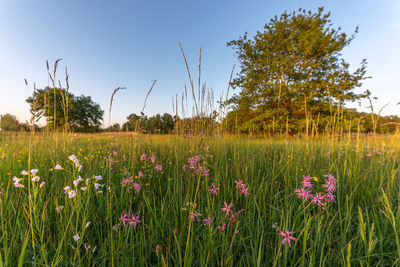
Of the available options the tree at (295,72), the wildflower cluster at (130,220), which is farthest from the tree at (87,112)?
Result: the wildflower cluster at (130,220)

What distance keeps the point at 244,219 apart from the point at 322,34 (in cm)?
1559

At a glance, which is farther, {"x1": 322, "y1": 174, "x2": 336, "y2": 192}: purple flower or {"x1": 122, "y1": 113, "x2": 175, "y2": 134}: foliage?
{"x1": 122, "y1": 113, "x2": 175, "y2": 134}: foliage

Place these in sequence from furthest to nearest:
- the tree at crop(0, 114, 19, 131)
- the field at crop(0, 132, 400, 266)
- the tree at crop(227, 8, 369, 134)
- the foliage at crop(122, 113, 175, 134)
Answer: the tree at crop(227, 8, 369, 134)
the foliage at crop(122, 113, 175, 134)
the tree at crop(0, 114, 19, 131)
the field at crop(0, 132, 400, 266)

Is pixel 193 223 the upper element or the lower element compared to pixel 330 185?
lower

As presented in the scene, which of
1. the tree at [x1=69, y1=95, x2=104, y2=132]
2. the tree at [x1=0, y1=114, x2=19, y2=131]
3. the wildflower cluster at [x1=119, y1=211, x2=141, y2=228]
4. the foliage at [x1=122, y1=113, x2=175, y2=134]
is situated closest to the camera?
the wildflower cluster at [x1=119, y1=211, x2=141, y2=228]

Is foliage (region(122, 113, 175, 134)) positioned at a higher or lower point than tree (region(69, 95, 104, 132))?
lower

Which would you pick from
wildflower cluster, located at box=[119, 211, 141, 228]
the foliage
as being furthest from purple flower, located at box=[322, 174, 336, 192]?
the foliage

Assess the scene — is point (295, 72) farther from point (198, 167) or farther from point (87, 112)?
point (87, 112)

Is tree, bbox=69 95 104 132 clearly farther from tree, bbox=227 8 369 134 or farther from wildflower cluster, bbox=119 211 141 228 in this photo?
wildflower cluster, bbox=119 211 141 228

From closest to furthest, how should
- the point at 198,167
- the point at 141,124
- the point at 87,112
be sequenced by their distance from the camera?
the point at 198,167, the point at 141,124, the point at 87,112

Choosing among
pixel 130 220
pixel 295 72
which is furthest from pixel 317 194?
pixel 295 72

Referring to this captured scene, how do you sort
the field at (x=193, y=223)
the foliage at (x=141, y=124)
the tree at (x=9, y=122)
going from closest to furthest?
the field at (x=193, y=223)
the tree at (x=9, y=122)
the foliage at (x=141, y=124)

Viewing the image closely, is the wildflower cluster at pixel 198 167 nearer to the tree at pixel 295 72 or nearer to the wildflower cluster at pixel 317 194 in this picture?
the wildflower cluster at pixel 317 194

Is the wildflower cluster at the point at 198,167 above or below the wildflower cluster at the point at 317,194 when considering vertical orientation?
above
